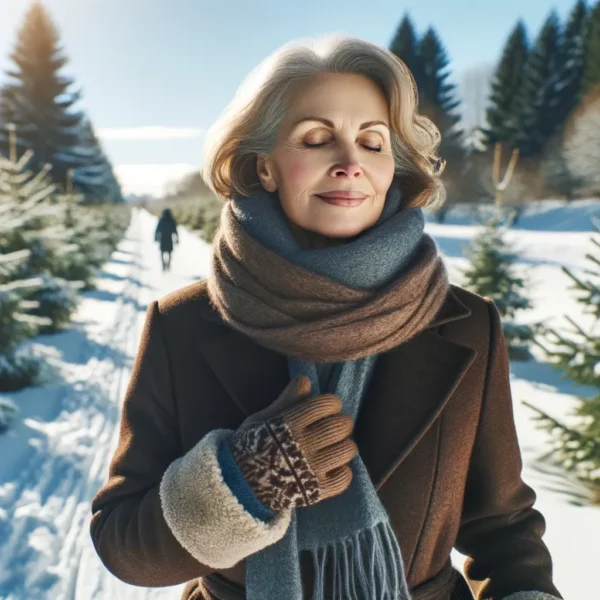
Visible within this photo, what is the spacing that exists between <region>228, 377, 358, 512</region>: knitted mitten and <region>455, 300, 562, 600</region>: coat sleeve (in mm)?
444

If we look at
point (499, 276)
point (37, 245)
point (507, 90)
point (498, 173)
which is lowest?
point (499, 276)

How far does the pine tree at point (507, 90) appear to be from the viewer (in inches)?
1437

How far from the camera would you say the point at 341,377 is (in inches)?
53.2

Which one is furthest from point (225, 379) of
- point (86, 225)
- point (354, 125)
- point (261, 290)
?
point (86, 225)

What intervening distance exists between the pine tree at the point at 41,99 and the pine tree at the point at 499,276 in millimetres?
26148

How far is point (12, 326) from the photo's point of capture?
593 centimetres

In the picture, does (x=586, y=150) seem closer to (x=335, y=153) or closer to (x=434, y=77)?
(x=434, y=77)

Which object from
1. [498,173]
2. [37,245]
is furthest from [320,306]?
[37,245]

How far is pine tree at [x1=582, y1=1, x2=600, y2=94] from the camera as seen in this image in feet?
107

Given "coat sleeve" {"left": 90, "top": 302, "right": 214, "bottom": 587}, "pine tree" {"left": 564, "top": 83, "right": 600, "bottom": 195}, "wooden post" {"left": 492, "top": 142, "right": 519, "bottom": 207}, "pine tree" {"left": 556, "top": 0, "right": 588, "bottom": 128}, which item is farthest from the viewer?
"pine tree" {"left": 556, "top": 0, "right": 588, "bottom": 128}

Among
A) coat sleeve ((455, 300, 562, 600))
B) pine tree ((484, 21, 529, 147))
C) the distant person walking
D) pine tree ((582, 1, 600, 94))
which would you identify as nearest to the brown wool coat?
coat sleeve ((455, 300, 562, 600))

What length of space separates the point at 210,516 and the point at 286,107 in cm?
101

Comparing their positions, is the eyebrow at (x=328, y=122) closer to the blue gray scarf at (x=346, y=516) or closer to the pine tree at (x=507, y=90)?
the blue gray scarf at (x=346, y=516)

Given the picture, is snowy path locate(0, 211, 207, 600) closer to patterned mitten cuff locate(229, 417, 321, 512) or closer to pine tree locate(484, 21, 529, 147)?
patterned mitten cuff locate(229, 417, 321, 512)
